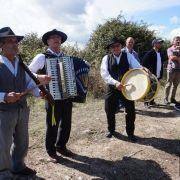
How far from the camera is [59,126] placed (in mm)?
6746

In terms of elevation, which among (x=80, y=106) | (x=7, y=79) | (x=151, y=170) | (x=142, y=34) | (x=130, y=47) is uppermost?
(x=142, y=34)

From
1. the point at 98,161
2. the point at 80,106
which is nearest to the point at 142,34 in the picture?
the point at 80,106

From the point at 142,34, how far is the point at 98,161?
12590 mm

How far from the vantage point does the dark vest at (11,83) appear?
526 centimetres

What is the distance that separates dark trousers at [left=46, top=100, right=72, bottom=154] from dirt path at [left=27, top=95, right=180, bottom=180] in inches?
11.3

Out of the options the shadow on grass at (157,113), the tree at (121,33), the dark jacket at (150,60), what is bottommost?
the shadow on grass at (157,113)

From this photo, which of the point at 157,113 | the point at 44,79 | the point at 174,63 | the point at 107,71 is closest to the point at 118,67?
the point at 107,71

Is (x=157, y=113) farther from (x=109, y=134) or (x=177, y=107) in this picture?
(x=109, y=134)

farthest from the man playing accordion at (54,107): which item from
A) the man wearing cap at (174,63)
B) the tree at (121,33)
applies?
the tree at (121,33)

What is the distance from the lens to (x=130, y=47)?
33.3 ft

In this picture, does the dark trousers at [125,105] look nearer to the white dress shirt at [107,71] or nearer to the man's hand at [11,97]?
the white dress shirt at [107,71]

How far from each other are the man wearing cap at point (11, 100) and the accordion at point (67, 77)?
50cm

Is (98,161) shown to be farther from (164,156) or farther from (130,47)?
(130,47)

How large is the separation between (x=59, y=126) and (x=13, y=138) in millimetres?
1143
